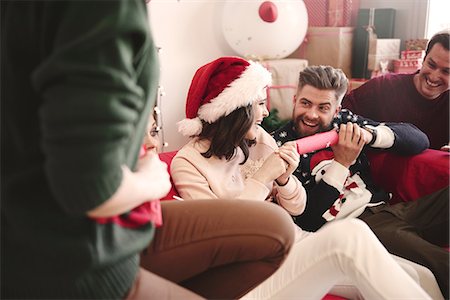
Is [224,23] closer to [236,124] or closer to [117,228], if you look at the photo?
[236,124]

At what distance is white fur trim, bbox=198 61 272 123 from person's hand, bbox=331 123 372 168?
0.33m

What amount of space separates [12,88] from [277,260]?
60 cm

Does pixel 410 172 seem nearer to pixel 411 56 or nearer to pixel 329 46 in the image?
pixel 411 56

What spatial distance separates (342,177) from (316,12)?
1.74 metres

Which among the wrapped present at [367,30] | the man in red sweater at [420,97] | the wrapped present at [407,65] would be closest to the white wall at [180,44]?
the wrapped present at [367,30]

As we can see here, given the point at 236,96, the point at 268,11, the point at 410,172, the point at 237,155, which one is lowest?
the point at 410,172

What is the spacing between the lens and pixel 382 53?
2621mm

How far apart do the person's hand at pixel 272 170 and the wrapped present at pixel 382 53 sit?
1.55 meters

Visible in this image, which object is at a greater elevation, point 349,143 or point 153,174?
point 153,174

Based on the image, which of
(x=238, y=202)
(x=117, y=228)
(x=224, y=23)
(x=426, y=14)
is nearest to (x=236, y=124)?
(x=238, y=202)

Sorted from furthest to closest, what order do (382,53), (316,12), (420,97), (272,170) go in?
(316,12) → (382,53) → (420,97) → (272,170)

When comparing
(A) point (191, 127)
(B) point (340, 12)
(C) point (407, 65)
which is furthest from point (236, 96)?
(B) point (340, 12)

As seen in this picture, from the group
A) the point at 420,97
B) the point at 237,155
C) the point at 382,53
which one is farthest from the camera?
the point at 382,53

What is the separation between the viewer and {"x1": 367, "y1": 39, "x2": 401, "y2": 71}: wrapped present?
102 inches
